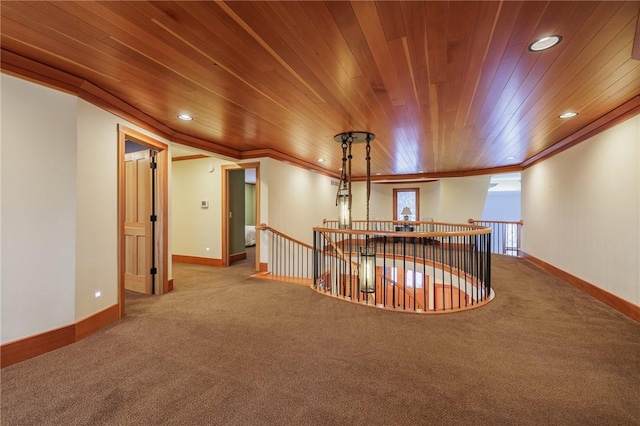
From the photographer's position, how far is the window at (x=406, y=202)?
10297mm

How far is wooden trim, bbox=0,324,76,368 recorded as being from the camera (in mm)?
2102

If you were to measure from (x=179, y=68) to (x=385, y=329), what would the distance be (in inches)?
118

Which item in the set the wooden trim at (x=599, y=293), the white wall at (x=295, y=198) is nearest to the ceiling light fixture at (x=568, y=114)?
the wooden trim at (x=599, y=293)

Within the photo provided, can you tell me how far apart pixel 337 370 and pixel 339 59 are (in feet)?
7.66

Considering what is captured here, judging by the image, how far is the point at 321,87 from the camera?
8.29 ft

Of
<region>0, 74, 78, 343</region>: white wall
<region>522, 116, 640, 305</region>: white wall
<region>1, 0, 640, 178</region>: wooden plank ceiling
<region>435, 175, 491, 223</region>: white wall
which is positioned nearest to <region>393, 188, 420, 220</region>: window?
<region>435, 175, 491, 223</region>: white wall

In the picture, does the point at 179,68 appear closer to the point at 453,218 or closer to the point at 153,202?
the point at 153,202

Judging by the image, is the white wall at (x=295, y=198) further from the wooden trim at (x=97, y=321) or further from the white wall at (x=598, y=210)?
the white wall at (x=598, y=210)

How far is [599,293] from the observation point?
3605 mm

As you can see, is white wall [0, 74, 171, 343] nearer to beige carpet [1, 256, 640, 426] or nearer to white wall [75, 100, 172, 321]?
white wall [75, 100, 172, 321]

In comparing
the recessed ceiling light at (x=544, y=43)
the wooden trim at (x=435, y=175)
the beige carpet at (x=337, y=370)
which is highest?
the recessed ceiling light at (x=544, y=43)

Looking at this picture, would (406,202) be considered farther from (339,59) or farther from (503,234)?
(339,59)

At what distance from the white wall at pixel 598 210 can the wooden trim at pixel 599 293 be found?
2.4 inches

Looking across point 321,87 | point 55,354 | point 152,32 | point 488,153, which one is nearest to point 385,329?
point 321,87
